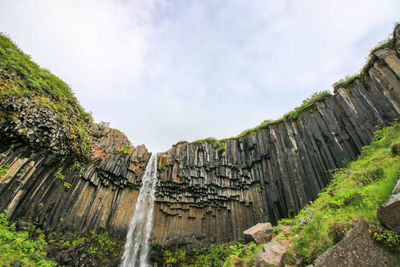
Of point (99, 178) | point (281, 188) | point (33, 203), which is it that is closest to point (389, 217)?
point (281, 188)

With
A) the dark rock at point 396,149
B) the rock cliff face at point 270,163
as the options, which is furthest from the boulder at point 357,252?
the rock cliff face at point 270,163

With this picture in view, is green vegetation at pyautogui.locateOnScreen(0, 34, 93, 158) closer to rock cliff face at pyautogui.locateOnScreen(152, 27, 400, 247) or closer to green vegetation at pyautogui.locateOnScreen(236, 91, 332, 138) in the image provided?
rock cliff face at pyautogui.locateOnScreen(152, 27, 400, 247)

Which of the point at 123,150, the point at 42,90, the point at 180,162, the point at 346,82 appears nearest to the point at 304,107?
the point at 346,82

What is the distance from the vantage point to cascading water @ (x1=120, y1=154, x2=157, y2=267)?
16141 mm

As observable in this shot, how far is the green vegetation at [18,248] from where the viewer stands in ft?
25.8

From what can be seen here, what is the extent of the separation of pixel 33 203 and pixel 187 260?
492 inches

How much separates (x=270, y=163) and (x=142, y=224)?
1346cm

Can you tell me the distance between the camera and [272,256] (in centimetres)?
468

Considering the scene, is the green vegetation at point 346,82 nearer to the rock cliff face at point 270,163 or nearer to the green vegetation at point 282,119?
the rock cliff face at point 270,163

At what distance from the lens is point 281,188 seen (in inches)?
579

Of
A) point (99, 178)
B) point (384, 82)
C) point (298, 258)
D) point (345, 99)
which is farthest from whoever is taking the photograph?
point (99, 178)

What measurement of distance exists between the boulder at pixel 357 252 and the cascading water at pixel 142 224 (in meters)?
16.8

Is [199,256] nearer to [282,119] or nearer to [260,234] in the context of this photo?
[260,234]

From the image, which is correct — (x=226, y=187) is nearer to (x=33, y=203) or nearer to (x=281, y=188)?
(x=281, y=188)
